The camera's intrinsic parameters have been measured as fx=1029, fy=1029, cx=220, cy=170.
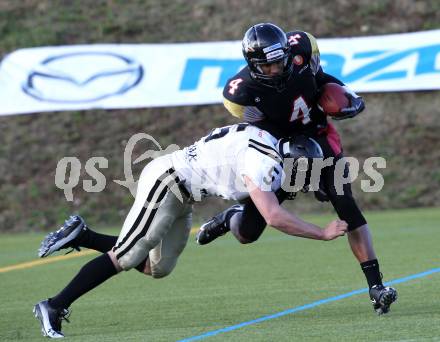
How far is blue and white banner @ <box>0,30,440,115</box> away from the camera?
15.2 meters

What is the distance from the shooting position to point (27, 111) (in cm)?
1578

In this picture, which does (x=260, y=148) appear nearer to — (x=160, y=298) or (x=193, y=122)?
(x=160, y=298)

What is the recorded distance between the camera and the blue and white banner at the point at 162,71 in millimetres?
15250

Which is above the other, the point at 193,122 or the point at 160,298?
the point at 160,298

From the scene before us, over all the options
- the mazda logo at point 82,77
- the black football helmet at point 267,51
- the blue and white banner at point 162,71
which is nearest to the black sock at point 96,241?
the black football helmet at point 267,51

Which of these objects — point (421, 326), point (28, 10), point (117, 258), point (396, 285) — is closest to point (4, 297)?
point (117, 258)

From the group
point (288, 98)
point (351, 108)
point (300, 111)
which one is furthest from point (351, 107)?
point (288, 98)

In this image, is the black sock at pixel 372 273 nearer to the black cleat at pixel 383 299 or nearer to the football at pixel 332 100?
the black cleat at pixel 383 299

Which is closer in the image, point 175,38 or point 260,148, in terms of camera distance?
point 260,148

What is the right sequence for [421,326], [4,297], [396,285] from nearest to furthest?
[421,326]
[396,285]
[4,297]

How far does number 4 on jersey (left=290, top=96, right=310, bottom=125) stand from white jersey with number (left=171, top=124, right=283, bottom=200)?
1.38 ft

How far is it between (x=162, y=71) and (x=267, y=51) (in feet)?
30.6

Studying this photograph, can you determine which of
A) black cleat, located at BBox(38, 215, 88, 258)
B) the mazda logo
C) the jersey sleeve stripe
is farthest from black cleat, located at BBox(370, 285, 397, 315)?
the mazda logo

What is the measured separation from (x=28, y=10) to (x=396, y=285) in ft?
40.5
